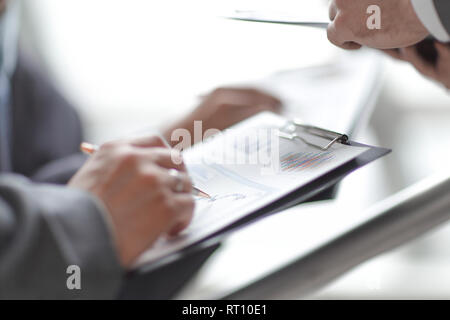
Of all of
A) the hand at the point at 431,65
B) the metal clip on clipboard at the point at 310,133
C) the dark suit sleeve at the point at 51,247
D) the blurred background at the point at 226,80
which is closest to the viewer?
the dark suit sleeve at the point at 51,247

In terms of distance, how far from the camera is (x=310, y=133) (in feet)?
1.44

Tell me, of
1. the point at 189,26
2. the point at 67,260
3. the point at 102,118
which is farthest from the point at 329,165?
→ the point at 102,118

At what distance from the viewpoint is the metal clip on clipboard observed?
403 millimetres

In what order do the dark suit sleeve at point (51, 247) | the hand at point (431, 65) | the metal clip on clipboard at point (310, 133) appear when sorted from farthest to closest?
the hand at point (431, 65)
the metal clip on clipboard at point (310, 133)
the dark suit sleeve at point (51, 247)

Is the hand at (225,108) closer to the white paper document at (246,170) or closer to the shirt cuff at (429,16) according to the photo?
the white paper document at (246,170)

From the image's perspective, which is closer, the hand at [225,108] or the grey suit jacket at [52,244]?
the grey suit jacket at [52,244]

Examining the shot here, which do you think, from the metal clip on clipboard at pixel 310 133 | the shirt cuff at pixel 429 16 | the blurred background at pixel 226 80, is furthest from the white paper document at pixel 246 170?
the blurred background at pixel 226 80

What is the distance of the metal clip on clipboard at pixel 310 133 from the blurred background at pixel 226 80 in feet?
2.01

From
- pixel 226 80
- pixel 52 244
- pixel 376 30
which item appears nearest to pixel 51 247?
pixel 52 244

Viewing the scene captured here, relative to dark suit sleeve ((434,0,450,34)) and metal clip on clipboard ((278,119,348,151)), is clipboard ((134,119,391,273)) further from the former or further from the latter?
dark suit sleeve ((434,0,450,34))

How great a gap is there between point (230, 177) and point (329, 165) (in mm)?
91

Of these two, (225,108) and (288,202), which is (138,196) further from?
(225,108)

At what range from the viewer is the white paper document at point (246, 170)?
13.2 inches
